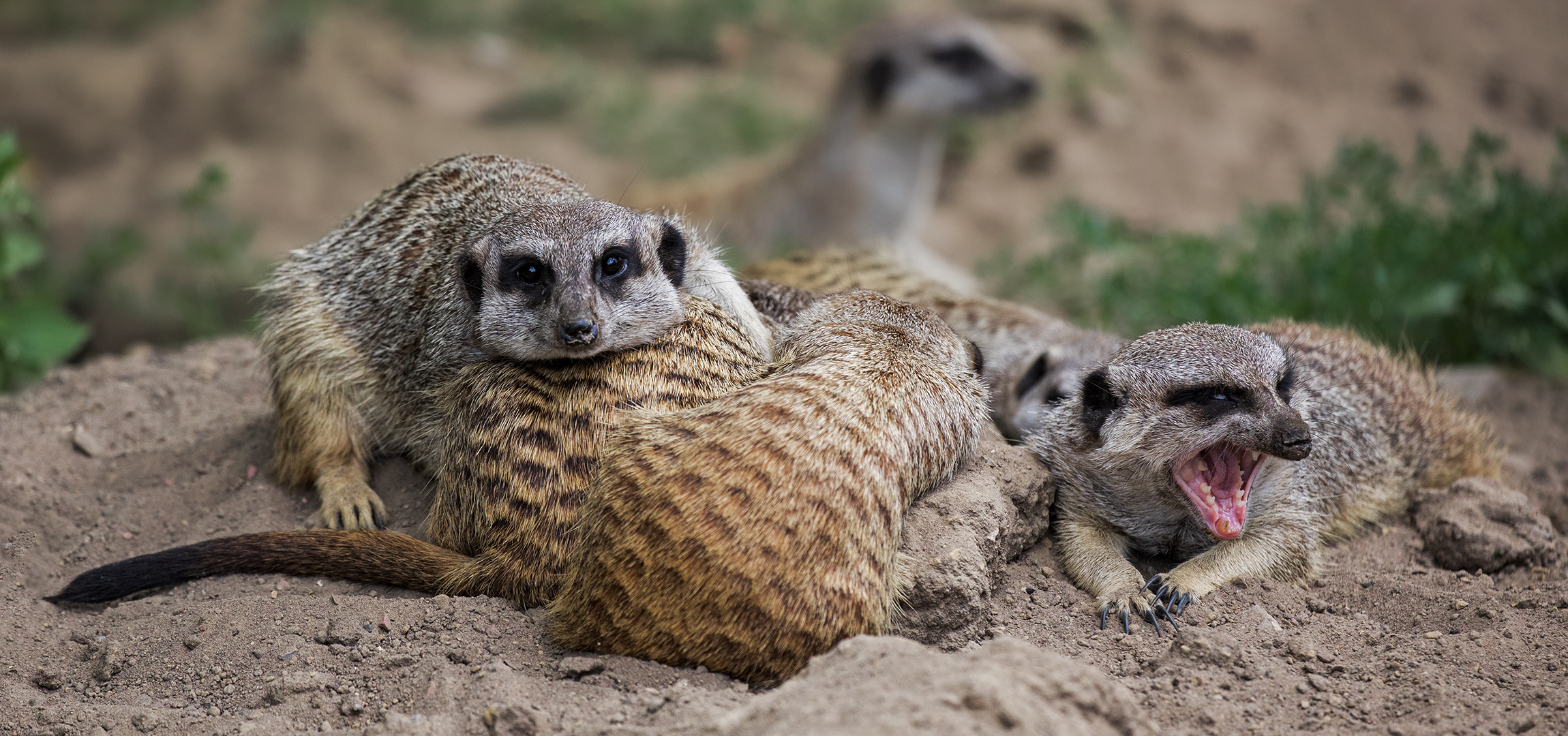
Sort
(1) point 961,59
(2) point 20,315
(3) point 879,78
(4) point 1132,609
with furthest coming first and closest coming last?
(3) point 879,78, (1) point 961,59, (2) point 20,315, (4) point 1132,609

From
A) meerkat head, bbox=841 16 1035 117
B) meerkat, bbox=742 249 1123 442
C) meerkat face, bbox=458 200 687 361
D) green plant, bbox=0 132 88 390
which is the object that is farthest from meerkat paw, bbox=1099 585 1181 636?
meerkat head, bbox=841 16 1035 117

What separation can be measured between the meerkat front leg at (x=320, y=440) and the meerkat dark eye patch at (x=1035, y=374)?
2262 mm

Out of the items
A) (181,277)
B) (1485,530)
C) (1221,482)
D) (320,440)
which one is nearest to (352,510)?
(320,440)

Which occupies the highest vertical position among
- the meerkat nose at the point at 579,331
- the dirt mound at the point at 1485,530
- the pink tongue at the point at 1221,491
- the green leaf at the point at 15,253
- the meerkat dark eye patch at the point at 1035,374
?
the green leaf at the point at 15,253

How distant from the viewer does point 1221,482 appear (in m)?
3.66

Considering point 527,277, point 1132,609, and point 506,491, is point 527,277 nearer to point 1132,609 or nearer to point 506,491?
point 506,491

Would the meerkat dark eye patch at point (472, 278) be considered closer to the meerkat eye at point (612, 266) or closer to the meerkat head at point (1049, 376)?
the meerkat eye at point (612, 266)

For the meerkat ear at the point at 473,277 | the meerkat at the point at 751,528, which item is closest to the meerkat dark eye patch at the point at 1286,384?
the meerkat at the point at 751,528

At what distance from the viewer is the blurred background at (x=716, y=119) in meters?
7.21

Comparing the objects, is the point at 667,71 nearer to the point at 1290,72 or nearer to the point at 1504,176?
the point at 1290,72

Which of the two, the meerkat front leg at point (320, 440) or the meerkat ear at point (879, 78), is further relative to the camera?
the meerkat ear at point (879, 78)

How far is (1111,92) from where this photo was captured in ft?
32.5

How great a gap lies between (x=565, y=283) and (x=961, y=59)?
554cm

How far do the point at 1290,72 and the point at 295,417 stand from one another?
8700 mm
